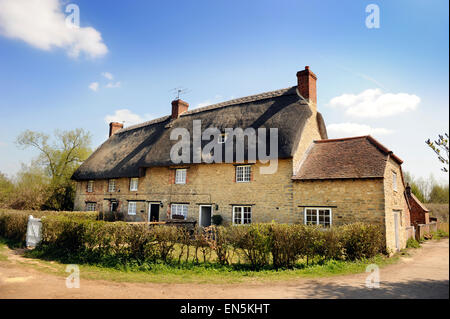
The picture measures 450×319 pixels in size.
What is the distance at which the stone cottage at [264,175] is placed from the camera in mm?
12734

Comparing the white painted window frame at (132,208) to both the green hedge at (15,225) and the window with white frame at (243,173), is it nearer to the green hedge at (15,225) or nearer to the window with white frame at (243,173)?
the green hedge at (15,225)

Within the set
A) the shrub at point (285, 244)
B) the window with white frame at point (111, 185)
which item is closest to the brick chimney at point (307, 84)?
the shrub at point (285, 244)

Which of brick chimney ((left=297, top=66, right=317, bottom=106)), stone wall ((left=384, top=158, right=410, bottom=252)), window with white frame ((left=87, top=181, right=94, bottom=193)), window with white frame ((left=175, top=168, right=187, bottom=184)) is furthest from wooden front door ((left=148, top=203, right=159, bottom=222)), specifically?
stone wall ((left=384, top=158, right=410, bottom=252))

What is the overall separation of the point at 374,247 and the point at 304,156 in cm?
592

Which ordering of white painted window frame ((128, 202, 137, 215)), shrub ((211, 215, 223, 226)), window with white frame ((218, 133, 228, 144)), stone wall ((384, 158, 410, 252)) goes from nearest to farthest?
stone wall ((384, 158, 410, 252)) < shrub ((211, 215, 223, 226)) < window with white frame ((218, 133, 228, 144)) < white painted window frame ((128, 202, 137, 215))

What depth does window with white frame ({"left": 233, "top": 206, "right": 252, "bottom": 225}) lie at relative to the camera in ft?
50.5

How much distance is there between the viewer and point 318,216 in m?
13.3

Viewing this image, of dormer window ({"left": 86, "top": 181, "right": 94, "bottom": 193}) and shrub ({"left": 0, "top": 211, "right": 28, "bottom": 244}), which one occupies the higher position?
dormer window ({"left": 86, "top": 181, "right": 94, "bottom": 193})

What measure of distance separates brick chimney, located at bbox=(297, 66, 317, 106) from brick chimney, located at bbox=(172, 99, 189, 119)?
9731 millimetres

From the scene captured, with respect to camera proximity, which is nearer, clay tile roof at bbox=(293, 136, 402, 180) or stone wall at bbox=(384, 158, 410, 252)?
stone wall at bbox=(384, 158, 410, 252)

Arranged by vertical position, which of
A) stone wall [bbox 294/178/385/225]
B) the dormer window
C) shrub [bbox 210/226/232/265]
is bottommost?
shrub [bbox 210/226/232/265]

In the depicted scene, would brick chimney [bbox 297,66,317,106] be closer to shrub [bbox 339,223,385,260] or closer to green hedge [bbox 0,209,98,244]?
shrub [bbox 339,223,385,260]

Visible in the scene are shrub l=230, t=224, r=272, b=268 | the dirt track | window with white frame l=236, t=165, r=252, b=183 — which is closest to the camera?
the dirt track
